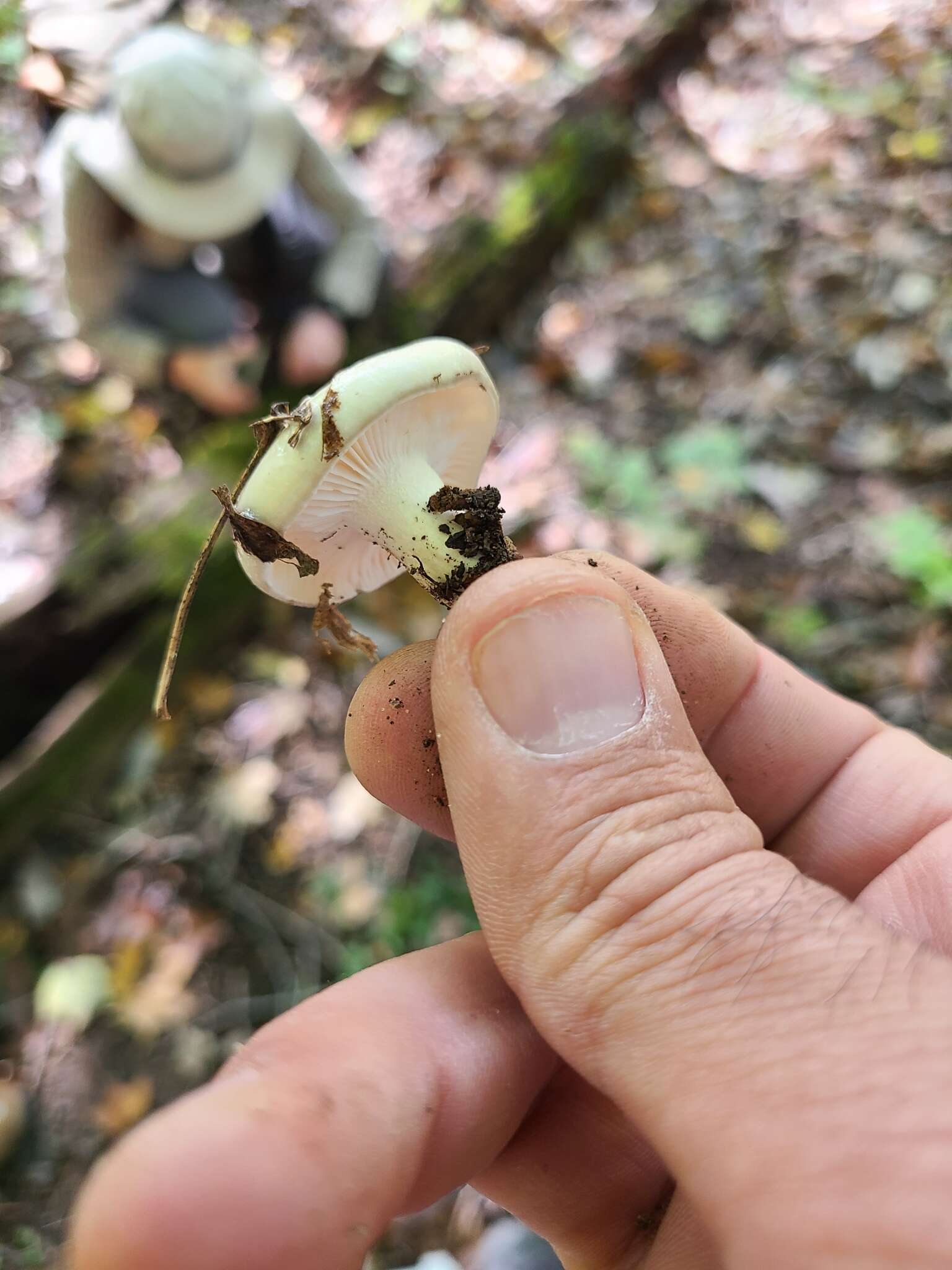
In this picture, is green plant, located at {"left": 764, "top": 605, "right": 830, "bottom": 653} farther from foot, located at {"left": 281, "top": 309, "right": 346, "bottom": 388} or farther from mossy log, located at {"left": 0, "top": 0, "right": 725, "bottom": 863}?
foot, located at {"left": 281, "top": 309, "right": 346, "bottom": 388}

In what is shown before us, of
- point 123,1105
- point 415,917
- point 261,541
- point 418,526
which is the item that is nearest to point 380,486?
point 418,526

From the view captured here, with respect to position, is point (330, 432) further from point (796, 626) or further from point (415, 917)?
point (796, 626)

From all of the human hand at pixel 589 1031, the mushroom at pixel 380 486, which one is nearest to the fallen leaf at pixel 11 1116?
the human hand at pixel 589 1031

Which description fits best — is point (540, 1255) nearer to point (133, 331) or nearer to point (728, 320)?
point (728, 320)

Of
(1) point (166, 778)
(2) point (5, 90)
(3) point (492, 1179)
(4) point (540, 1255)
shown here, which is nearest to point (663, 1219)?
(3) point (492, 1179)

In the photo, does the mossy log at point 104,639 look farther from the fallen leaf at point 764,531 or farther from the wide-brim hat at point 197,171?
the fallen leaf at point 764,531

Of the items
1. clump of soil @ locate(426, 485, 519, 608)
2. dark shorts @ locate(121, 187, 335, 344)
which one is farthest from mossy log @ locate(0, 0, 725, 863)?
clump of soil @ locate(426, 485, 519, 608)
